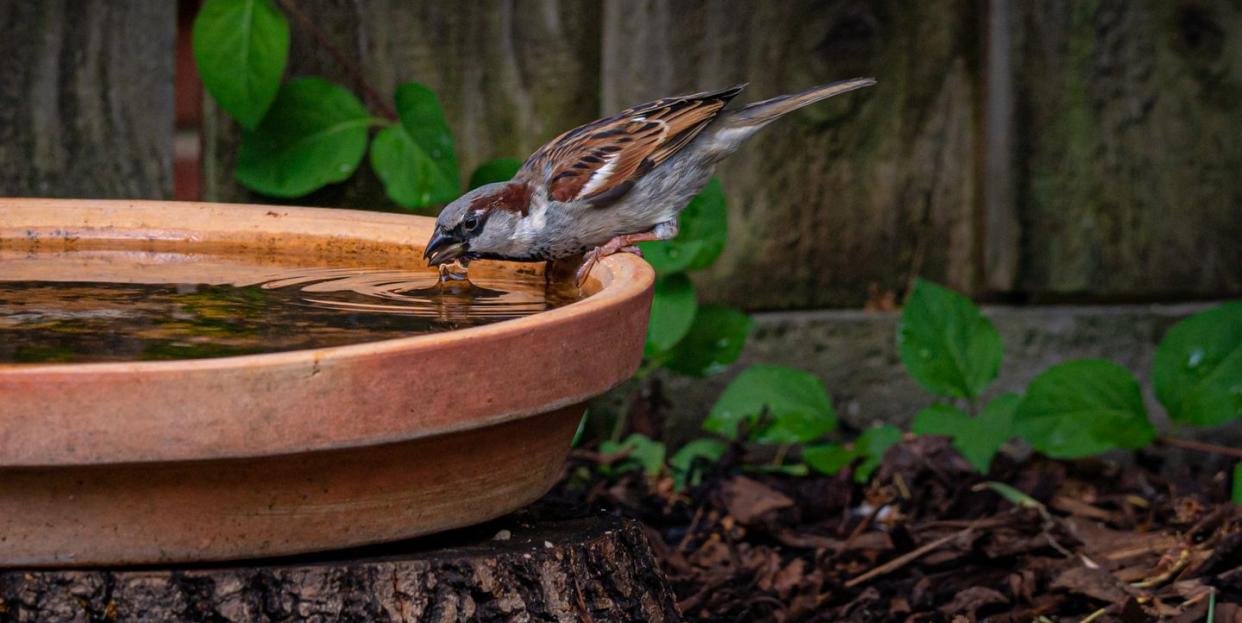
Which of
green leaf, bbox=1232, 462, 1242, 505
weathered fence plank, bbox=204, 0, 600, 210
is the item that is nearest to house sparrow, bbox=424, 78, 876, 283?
weathered fence plank, bbox=204, 0, 600, 210

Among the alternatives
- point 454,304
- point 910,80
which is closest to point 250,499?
point 454,304

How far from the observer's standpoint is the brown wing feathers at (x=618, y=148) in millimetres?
2932

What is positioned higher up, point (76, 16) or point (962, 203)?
point (76, 16)

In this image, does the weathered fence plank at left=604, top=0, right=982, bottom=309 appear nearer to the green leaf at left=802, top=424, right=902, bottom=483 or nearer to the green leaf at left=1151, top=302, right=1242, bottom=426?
the green leaf at left=802, top=424, right=902, bottom=483

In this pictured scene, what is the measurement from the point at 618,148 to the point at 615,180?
0.08 metres

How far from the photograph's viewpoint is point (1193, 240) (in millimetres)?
3818

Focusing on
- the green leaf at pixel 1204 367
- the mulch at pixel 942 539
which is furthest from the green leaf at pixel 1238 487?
the green leaf at pixel 1204 367

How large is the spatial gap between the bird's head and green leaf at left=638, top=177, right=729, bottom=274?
597 mm

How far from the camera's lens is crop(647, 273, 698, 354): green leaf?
346cm

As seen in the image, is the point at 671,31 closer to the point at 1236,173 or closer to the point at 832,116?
the point at 832,116

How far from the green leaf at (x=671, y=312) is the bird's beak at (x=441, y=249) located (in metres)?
1.09

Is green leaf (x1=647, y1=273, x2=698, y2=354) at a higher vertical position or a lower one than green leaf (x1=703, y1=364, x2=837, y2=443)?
higher

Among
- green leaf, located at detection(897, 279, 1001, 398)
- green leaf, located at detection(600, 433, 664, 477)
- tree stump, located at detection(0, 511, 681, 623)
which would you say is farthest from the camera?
green leaf, located at detection(600, 433, 664, 477)

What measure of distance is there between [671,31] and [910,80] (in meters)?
0.69
